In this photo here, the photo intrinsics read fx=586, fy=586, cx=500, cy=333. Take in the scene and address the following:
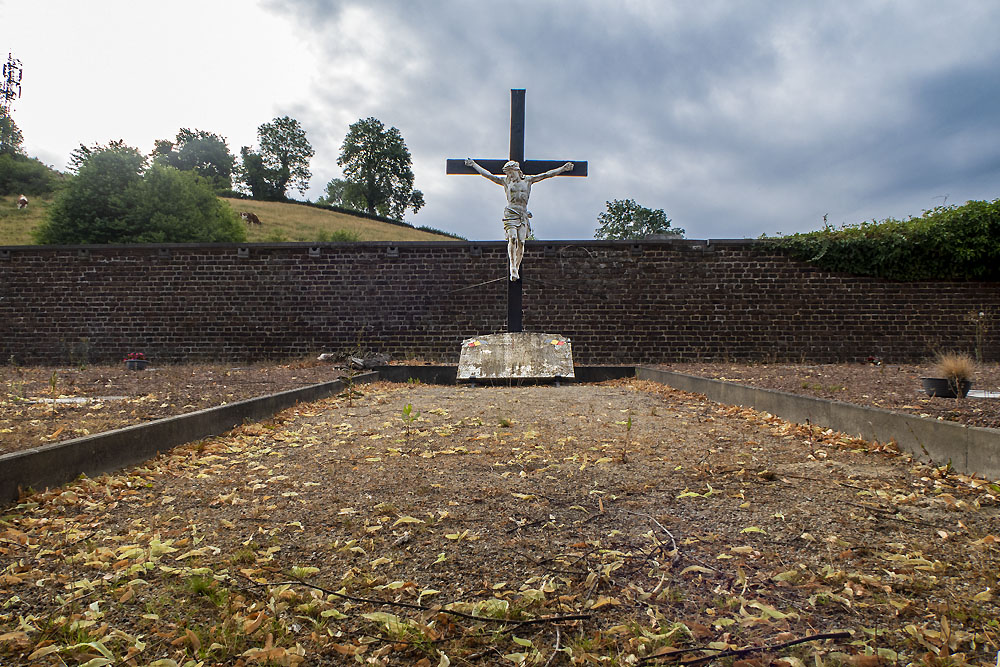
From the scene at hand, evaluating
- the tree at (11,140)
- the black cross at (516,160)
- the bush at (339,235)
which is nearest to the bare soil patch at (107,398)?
the black cross at (516,160)

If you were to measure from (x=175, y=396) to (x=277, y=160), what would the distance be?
60.8 metres

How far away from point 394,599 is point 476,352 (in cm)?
849

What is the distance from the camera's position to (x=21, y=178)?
48.4 m

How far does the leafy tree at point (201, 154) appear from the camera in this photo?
59.9m

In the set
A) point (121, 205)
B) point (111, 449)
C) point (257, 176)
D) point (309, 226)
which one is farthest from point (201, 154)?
point (111, 449)

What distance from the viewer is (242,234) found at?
117 feet

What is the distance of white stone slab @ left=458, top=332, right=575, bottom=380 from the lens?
9734mm

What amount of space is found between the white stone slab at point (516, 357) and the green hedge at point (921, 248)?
6.76m

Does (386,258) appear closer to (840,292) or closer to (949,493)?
(840,292)

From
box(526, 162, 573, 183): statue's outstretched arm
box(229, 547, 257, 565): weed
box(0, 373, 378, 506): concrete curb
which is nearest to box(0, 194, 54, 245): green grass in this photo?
box(526, 162, 573, 183): statue's outstretched arm

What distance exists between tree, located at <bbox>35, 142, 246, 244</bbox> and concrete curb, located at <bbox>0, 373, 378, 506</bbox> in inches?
966

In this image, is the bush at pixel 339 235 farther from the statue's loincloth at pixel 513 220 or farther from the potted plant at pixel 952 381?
the potted plant at pixel 952 381

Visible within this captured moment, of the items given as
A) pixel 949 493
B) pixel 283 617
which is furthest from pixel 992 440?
pixel 283 617

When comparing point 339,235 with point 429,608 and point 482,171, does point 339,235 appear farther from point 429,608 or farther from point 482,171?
point 429,608
